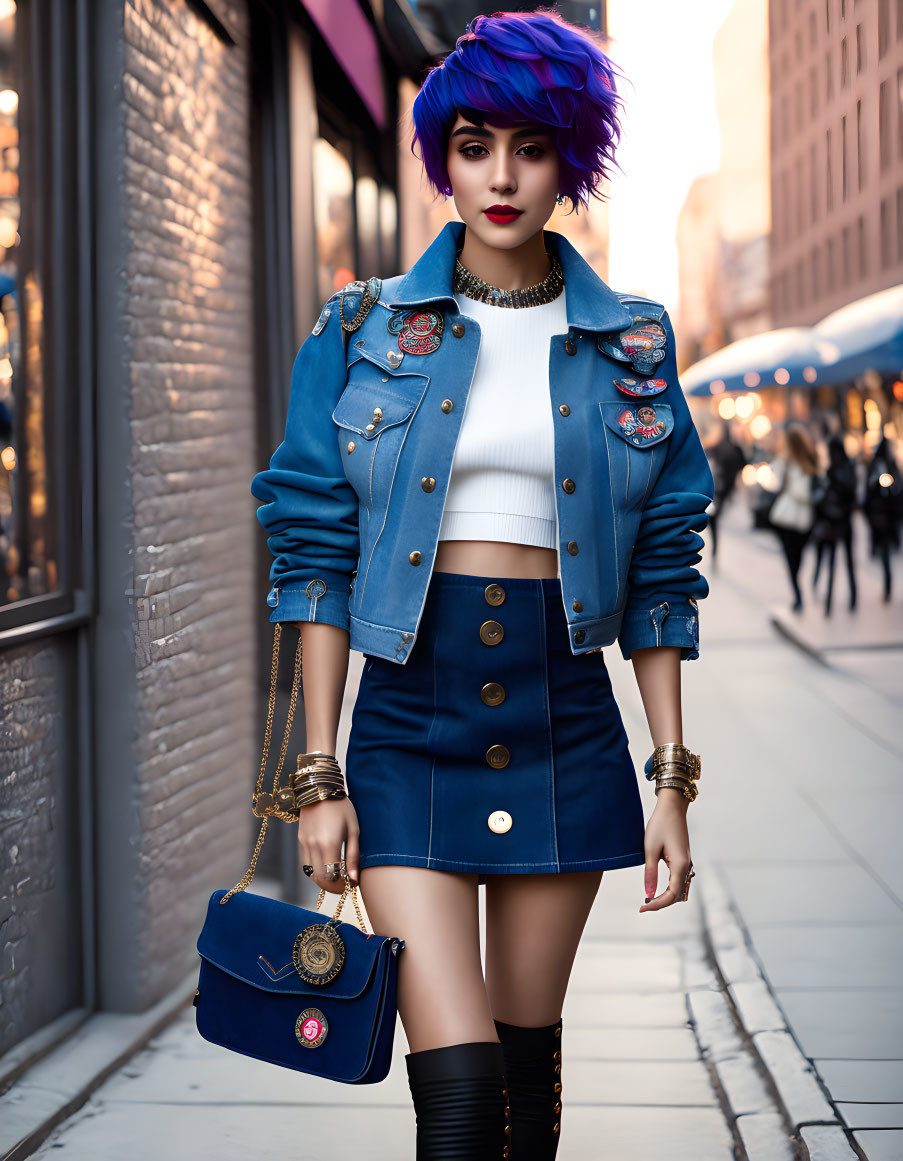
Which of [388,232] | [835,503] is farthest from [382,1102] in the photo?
[835,503]

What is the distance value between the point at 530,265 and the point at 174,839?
276cm

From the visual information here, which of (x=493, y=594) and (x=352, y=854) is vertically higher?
(x=493, y=594)

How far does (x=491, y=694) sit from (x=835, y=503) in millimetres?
13630

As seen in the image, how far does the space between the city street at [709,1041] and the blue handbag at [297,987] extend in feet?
5.08

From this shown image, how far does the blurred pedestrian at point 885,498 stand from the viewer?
15.5 meters

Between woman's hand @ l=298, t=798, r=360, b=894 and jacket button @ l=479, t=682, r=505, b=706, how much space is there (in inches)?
10.7

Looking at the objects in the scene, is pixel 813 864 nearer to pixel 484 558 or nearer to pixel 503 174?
pixel 484 558

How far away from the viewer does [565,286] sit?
2539 millimetres

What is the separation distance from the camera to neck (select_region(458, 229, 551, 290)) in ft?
8.13

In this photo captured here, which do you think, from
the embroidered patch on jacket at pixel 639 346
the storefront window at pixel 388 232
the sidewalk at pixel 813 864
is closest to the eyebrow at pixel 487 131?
the embroidered patch on jacket at pixel 639 346

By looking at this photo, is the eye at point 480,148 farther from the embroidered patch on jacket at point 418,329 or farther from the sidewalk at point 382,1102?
the sidewalk at point 382,1102

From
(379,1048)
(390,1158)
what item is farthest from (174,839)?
(379,1048)

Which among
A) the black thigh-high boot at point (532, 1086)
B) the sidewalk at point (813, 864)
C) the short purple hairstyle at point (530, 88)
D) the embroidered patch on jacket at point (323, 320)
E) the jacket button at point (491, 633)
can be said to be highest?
the short purple hairstyle at point (530, 88)

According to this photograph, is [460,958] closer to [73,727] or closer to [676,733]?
[676,733]
